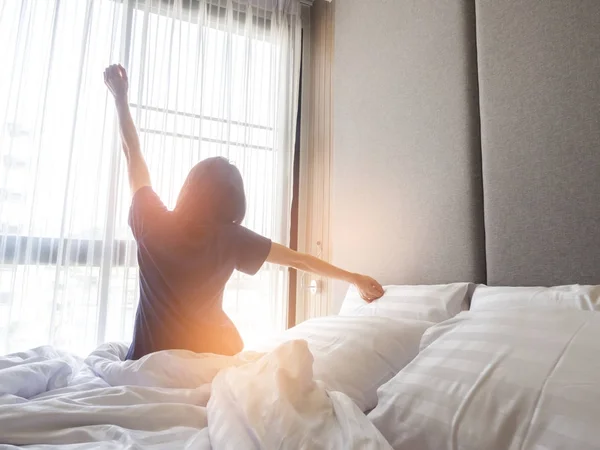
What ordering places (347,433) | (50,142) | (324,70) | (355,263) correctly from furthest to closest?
(324,70) < (50,142) < (355,263) < (347,433)

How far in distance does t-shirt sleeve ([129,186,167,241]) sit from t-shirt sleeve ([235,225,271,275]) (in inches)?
10.5

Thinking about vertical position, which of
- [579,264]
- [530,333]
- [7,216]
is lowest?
[530,333]

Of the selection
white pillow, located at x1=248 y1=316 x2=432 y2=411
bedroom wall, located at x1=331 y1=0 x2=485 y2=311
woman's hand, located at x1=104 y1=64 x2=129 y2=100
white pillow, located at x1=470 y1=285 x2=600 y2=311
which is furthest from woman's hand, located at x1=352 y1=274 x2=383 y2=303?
woman's hand, located at x1=104 y1=64 x2=129 y2=100

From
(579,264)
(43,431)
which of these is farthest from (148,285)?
(579,264)

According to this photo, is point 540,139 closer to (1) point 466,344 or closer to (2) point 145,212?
(1) point 466,344

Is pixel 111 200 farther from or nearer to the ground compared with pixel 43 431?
farther from the ground

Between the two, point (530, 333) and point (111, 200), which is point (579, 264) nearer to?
point (530, 333)

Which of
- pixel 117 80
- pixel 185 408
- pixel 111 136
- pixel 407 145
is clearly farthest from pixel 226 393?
pixel 111 136

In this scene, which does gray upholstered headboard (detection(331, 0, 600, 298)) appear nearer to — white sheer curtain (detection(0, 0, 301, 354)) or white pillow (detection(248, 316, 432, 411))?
white pillow (detection(248, 316, 432, 411))

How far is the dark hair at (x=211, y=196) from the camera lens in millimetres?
1438

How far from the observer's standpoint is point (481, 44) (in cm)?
142

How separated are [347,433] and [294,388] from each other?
17cm

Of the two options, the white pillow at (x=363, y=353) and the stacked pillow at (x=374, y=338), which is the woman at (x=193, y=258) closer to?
the stacked pillow at (x=374, y=338)

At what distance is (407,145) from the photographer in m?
1.77
